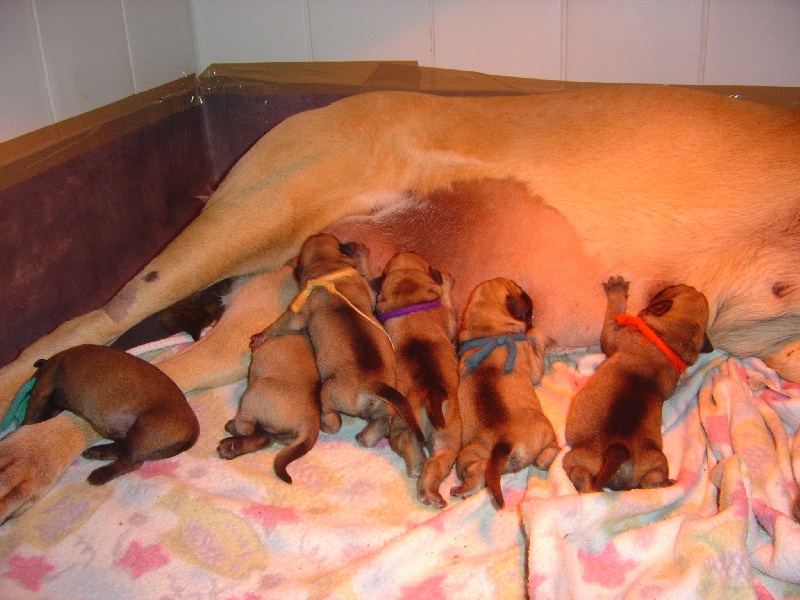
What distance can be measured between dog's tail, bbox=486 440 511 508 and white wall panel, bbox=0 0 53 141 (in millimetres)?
1813

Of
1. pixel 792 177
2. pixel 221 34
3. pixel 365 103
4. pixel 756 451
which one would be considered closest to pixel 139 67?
pixel 221 34

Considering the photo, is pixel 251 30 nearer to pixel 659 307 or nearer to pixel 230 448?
pixel 230 448

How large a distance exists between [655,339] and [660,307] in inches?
5.4

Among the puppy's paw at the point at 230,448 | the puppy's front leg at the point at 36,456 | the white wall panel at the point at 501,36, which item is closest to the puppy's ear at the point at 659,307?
the puppy's paw at the point at 230,448

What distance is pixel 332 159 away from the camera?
2.26 m

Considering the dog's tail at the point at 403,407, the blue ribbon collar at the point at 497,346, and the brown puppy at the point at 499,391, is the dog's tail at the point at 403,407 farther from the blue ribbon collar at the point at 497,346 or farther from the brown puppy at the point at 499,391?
the blue ribbon collar at the point at 497,346

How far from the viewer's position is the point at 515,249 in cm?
222

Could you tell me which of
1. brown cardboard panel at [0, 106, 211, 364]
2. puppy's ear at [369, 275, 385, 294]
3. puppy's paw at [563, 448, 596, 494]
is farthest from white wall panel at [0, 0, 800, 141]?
puppy's paw at [563, 448, 596, 494]

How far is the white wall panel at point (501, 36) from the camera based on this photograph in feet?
10.1

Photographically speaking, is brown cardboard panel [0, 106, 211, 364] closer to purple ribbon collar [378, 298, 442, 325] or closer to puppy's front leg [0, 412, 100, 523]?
puppy's front leg [0, 412, 100, 523]

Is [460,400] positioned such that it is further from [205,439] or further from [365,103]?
[365,103]

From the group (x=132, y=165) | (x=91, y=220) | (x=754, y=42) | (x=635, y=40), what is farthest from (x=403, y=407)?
(x=754, y=42)

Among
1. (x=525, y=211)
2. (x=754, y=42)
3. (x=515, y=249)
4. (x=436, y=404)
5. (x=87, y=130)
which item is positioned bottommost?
(x=436, y=404)

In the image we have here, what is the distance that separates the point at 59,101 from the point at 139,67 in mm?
658
